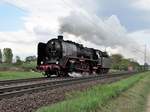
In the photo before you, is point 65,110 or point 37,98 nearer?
point 65,110

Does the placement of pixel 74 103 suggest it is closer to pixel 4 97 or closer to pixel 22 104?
pixel 22 104

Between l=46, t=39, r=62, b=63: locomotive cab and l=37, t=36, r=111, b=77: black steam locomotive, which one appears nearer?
l=37, t=36, r=111, b=77: black steam locomotive

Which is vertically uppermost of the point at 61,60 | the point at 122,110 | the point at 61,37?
the point at 61,37

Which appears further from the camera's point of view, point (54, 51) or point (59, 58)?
point (54, 51)

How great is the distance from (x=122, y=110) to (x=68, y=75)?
72.3ft

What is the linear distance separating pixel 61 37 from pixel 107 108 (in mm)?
23179

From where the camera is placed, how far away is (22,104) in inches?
512

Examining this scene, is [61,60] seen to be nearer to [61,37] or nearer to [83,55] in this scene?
[61,37]

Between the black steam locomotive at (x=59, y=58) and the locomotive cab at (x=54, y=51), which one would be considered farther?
the locomotive cab at (x=54, y=51)

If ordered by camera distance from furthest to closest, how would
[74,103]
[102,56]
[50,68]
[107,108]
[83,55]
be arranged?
[102,56]
[83,55]
[50,68]
[107,108]
[74,103]

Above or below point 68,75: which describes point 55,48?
above

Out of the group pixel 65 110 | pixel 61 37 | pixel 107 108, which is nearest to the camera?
pixel 65 110

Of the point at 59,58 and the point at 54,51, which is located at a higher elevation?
the point at 54,51

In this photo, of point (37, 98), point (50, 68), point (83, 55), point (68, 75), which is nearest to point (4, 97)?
point (37, 98)
